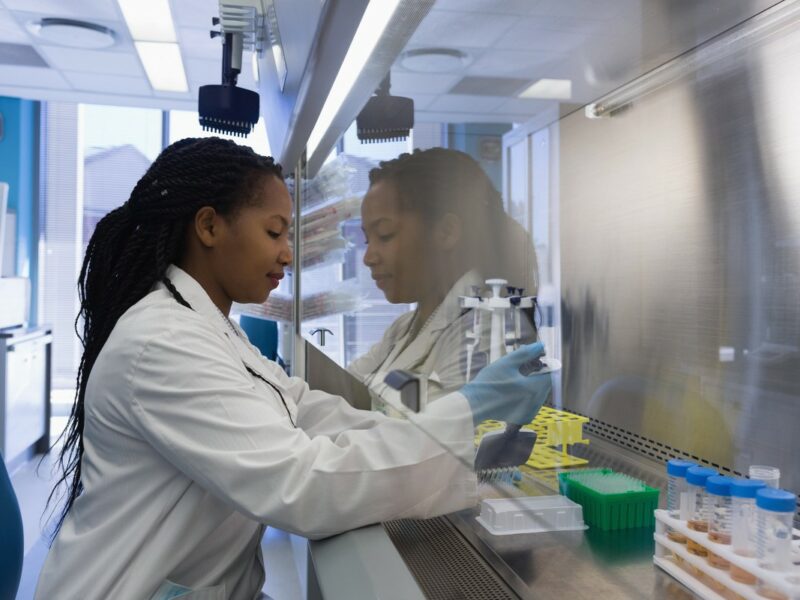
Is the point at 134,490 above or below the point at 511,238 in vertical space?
below

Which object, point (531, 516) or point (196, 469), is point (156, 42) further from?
point (531, 516)

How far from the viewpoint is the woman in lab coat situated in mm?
1007

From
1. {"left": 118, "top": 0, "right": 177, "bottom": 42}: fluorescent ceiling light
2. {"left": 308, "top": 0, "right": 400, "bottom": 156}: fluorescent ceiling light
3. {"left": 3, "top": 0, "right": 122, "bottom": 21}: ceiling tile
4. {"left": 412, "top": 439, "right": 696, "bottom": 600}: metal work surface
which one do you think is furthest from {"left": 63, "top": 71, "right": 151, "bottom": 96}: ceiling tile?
{"left": 412, "top": 439, "right": 696, "bottom": 600}: metal work surface

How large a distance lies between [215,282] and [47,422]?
4490 mm

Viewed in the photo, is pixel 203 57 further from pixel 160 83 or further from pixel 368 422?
pixel 368 422

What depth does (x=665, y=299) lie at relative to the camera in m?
1.15

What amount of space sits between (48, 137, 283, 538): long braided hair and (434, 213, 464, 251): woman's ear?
1.64ft

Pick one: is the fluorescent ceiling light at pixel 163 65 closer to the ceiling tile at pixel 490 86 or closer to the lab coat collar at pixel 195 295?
the lab coat collar at pixel 195 295

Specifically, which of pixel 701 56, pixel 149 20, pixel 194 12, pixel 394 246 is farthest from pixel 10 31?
pixel 701 56

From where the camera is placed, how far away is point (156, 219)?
134cm

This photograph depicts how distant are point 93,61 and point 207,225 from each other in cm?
409

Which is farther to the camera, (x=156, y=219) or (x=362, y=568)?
(x=156, y=219)

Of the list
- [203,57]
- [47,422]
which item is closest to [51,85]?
[203,57]

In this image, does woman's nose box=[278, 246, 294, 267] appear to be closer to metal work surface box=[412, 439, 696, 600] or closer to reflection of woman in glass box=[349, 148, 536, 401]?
reflection of woman in glass box=[349, 148, 536, 401]
